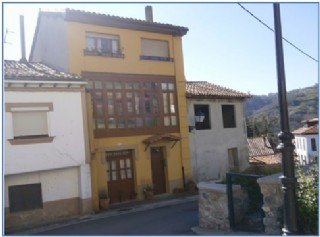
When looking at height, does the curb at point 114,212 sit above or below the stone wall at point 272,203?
below

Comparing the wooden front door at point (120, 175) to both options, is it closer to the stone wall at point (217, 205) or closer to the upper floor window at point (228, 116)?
the upper floor window at point (228, 116)

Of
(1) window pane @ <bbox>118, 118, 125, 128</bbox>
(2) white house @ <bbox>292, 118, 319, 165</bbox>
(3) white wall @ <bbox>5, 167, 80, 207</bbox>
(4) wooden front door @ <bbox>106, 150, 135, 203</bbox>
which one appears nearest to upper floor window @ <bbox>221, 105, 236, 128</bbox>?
(4) wooden front door @ <bbox>106, 150, 135, 203</bbox>

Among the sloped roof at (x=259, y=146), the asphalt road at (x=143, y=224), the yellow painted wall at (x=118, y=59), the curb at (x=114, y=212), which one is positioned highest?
the yellow painted wall at (x=118, y=59)

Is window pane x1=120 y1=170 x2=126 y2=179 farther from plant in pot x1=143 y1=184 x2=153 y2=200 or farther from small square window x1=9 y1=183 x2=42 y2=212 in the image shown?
small square window x1=9 y1=183 x2=42 y2=212

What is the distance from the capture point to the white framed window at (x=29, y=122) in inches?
316

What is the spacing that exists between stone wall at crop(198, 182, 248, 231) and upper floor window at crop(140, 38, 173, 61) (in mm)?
5547

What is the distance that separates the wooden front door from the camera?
10.3m

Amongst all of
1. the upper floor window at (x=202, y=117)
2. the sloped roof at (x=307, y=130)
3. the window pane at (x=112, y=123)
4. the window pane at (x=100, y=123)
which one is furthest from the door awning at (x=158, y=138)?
the sloped roof at (x=307, y=130)

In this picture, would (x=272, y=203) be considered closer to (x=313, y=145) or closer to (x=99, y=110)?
(x=313, y=145)

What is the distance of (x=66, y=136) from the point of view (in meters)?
8.90

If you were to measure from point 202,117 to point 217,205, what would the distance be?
19.7 feet

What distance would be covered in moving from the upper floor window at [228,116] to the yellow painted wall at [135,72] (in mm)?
1823

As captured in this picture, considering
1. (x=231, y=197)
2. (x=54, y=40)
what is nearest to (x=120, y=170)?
(x=54, y=40)

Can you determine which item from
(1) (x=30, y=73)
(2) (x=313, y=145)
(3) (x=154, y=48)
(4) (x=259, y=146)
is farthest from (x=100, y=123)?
(2) (x=313, y=145)
